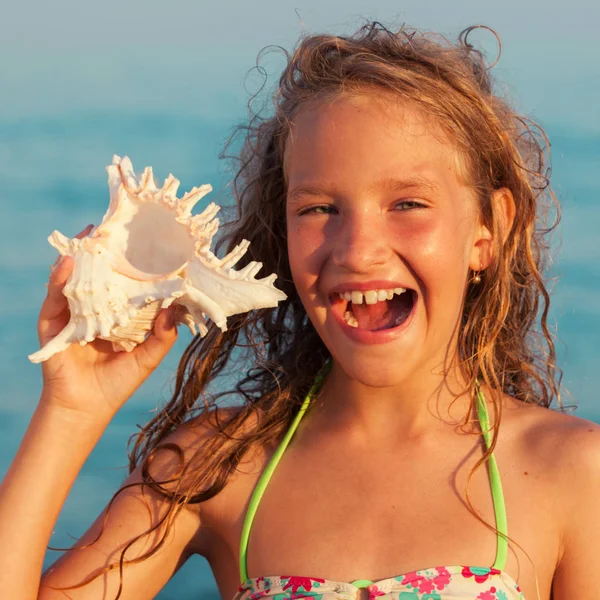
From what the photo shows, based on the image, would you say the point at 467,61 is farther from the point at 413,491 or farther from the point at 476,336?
the point at 413,491

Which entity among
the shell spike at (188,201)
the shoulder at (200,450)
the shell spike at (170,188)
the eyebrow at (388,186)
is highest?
the eyebrow at (388,186)

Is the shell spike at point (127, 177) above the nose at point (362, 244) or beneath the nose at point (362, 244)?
above

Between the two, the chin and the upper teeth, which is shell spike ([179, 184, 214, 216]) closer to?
the upper teeth

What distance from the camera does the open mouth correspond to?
322 centimetres

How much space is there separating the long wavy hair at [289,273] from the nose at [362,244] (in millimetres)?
421

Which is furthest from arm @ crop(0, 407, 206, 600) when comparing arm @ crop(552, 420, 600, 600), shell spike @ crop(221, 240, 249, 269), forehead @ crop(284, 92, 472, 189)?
arm @ crop(552, 420, 600, 600)

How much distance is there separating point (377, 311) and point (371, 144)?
543mm

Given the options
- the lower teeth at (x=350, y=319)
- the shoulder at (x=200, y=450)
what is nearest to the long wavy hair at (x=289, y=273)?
the shoulder at (x=200, y=450)

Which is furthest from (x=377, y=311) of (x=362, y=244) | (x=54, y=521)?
(x=54, y=521)

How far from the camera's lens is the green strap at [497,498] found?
3.01 meters

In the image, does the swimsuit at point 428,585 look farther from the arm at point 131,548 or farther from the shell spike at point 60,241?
the shell spike at point 60,241

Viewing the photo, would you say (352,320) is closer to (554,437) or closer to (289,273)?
(289,273)

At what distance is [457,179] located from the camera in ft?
10.7

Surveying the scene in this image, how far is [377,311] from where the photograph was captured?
3271 millimetres
